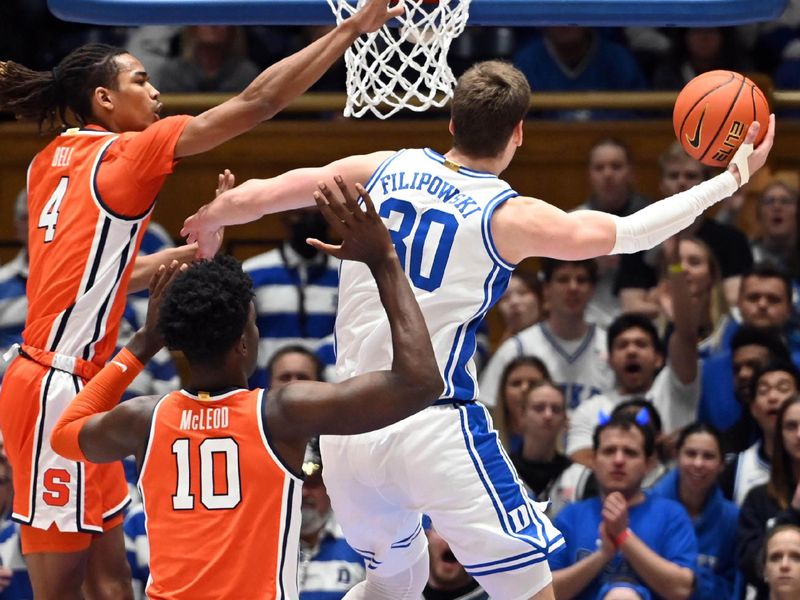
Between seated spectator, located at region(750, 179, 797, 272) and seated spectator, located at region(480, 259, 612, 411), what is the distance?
4.17ft

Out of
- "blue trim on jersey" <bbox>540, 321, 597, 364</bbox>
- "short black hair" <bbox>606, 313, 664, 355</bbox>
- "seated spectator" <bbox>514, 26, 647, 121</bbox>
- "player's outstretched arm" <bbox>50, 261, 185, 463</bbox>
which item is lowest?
"player's outstretched arm" <bbox>50, 261, 185, 463</bbox>

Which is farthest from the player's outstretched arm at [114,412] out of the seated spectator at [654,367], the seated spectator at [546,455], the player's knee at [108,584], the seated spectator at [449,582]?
the seated spectator at [654,367]

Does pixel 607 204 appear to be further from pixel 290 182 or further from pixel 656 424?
pixel 290 182

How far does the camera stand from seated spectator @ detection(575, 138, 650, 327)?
902 centimetres

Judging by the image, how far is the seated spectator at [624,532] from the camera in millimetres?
7223

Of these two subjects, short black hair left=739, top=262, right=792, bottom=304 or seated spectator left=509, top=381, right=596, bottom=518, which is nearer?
seated spectator left=509, top=381, right=596, bottom=518

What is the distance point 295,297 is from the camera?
8.80m

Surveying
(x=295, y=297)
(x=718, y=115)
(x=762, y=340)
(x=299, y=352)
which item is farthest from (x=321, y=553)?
(x=718, y=115)

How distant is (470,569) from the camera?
16.7 feet

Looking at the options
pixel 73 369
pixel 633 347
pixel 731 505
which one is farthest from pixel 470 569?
pixel 633 347

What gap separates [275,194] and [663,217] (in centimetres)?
128

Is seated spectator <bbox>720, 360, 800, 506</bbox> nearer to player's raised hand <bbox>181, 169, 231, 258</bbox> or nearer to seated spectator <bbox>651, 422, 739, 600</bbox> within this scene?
seated spectator <bbox>651, 422, 739, 600</bbox>

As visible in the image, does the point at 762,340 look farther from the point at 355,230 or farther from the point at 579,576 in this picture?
the point at 355,230

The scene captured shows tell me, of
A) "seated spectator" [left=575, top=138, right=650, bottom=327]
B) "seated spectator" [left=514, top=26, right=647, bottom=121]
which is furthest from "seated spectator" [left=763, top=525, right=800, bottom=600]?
"seated spectator" [left=514, top=26, right=647, bottom=121]
